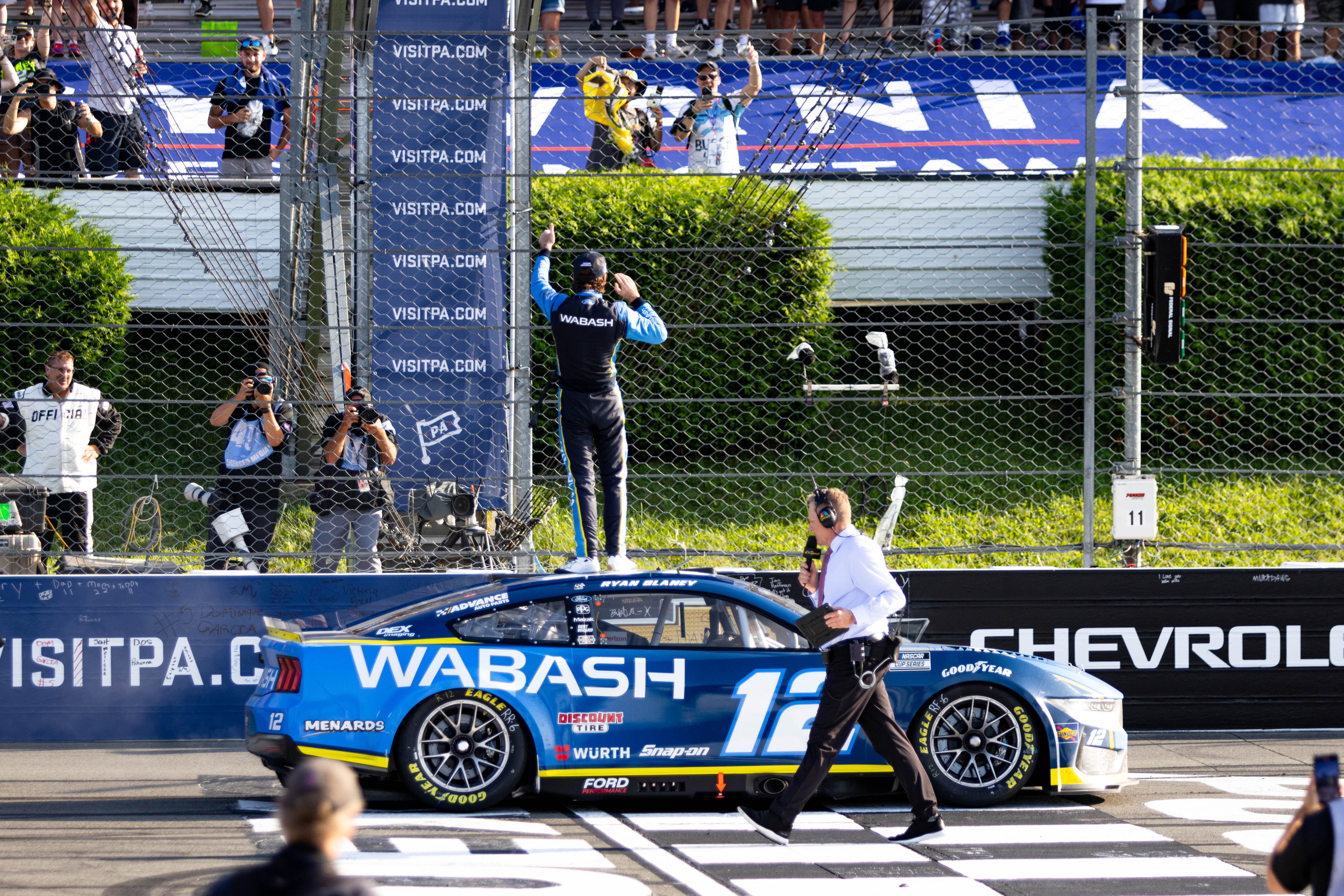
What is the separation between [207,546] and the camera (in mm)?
10242

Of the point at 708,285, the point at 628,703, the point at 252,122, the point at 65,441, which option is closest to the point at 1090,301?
the point at 708,285

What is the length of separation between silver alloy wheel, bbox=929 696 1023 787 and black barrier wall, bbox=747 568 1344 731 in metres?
2.03

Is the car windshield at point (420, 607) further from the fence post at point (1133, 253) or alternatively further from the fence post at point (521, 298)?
the fence post at point (1133, 253)

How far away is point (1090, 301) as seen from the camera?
31.6 feet

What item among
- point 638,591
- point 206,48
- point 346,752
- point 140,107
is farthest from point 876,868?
point 206,48

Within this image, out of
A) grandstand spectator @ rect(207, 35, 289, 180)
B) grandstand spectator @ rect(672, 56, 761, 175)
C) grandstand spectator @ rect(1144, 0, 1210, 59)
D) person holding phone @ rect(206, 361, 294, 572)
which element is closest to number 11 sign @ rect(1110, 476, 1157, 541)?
grandstand spectator @ rect(672, 56, 761, 175)

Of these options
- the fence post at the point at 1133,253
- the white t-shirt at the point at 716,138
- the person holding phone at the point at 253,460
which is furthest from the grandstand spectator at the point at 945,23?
the person holding phone at the point at 253,460

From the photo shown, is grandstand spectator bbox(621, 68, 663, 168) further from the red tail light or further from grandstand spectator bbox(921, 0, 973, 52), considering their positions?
the red tail light

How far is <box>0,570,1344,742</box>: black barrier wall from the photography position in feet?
30.8

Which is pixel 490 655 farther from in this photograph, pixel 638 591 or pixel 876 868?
pixel 876 868

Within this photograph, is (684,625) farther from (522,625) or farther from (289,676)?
(289,676)

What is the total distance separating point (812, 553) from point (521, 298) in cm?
296

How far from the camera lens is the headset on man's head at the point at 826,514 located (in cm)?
696

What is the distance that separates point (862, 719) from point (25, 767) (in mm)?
5252
